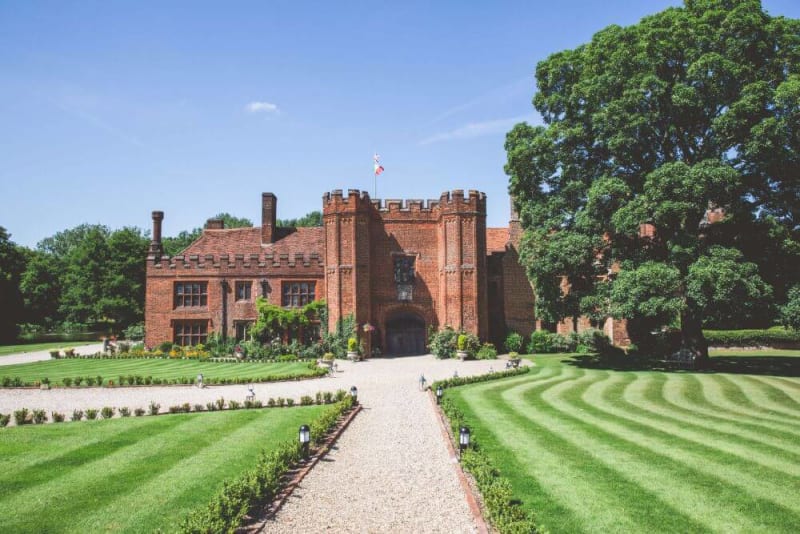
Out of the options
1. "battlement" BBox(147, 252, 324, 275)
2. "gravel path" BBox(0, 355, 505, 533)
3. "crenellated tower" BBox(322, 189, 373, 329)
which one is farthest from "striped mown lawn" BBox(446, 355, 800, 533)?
"battlement" BBox(147, 252, 324, 275)

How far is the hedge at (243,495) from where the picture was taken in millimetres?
6774

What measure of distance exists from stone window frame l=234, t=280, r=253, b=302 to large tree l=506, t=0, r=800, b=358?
61.1 ft

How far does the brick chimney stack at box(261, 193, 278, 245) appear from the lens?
36.1 m

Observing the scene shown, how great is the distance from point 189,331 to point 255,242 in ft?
25.2

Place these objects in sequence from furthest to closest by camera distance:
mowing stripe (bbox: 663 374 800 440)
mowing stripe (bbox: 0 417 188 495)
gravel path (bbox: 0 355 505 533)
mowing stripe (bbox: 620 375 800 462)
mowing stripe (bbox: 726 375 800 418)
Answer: mowing stripe (bbox: 726 375 800 418) < mowing stripe (bbox: 663 374 800 440) < mowing stripe (bbox: 620 375 800 462) < mowing stripe (bbox: 0 417 188 495) < gravel path (bbox: 0 355 505 533)

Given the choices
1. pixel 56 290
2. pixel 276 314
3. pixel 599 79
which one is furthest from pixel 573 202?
pixel 56 290

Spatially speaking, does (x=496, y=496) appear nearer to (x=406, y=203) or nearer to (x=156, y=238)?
(x=406, y=203)

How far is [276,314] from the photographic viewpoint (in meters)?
31.9

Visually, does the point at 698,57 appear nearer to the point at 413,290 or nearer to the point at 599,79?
the point at 599,79

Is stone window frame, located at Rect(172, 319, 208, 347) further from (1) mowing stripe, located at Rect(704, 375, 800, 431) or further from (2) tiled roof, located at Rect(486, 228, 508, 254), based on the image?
(1) mowing stripe, located at Rect(704, 375, 800, 431)

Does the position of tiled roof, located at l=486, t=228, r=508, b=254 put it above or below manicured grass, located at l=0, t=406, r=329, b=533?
above

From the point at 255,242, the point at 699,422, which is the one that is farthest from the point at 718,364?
the point at 255,242

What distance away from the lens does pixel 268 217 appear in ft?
119

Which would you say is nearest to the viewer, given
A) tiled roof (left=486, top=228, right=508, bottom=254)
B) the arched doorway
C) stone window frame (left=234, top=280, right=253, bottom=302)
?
the arched doorway
